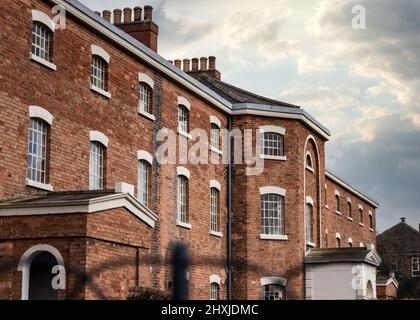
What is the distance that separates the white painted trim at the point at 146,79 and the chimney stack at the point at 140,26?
3901 mm

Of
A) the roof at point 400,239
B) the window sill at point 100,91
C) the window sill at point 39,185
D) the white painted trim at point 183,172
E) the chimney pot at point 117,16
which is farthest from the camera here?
the roof at point 400,239

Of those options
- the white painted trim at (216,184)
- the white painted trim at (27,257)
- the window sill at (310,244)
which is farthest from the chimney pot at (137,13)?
the white painted trim at (27,257)

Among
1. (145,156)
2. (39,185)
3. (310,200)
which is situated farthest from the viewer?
(310,200)

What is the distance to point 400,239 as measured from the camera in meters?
65.1

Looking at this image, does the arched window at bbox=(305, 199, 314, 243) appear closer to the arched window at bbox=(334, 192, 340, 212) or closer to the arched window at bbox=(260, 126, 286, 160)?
the arched window at bbox=(260, 126, 286, 160)

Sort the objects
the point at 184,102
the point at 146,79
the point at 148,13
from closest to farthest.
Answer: the point at 146,79 < the point at 184,102 < the point at 148,13

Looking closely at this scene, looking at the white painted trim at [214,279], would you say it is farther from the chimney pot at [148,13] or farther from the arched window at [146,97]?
the chimney pot at [148,13]

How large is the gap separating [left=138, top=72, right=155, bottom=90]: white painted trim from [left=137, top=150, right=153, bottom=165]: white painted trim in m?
2.16

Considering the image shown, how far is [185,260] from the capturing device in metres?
4.78

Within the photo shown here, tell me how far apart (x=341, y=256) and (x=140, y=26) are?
11.8 m

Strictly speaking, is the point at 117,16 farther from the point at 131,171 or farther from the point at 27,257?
the point at 27,257

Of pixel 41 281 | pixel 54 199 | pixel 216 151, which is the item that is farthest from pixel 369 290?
pixel 54 199

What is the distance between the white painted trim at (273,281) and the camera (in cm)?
2764

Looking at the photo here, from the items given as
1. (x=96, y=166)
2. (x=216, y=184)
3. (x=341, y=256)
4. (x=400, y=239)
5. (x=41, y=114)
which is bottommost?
(x=341, y=256)
